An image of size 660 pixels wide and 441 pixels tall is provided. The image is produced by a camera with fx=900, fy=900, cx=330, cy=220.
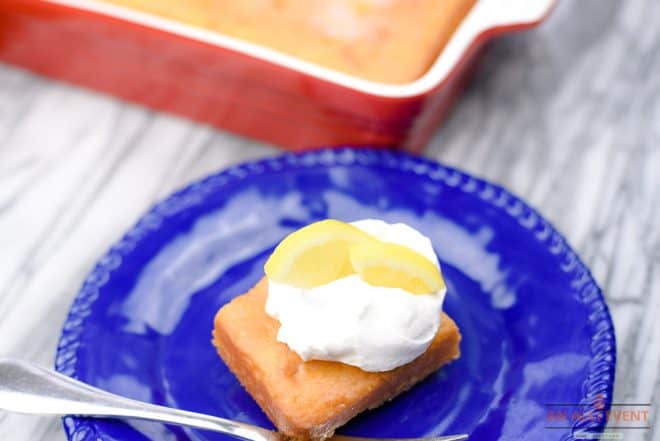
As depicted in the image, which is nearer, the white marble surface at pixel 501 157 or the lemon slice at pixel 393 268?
the lemon slice at pixel 393 268

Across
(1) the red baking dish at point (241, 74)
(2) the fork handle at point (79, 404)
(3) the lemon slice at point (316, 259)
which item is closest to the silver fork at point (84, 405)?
(2) the fork handle at point (79, 404)

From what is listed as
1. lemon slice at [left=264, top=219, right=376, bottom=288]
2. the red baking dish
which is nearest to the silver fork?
lemon slice at [left=264, top=219, right=376, bottom=288]

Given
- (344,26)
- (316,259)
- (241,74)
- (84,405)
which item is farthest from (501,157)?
(84,405)

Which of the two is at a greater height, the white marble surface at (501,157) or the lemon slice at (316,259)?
the lemon slice at (316,259)

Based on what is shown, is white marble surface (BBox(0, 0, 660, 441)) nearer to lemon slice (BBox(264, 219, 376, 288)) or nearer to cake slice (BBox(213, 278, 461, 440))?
cake slice (BBox(213, 278, 461, 440))

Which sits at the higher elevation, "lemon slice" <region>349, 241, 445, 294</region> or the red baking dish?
the red baking dish

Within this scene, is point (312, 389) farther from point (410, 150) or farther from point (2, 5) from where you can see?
point (2, 5)

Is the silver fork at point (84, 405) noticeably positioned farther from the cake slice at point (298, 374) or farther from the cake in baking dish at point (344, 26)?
the cake in baking dish at point (344, 26)

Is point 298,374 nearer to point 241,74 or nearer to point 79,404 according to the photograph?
point 79,404
